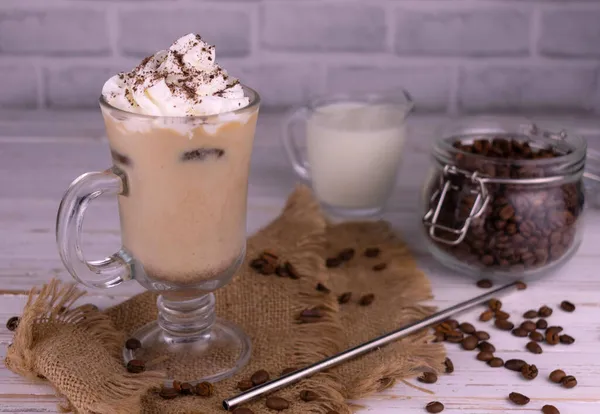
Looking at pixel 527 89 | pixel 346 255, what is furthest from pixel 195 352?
pixel 527 89

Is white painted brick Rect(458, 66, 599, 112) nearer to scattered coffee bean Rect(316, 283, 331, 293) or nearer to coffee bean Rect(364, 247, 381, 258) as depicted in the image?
coffee bean Rect(364, 247, 381, 258)

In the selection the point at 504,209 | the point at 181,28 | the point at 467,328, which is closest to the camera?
the point at 467,328

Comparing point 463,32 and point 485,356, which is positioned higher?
point 463,32

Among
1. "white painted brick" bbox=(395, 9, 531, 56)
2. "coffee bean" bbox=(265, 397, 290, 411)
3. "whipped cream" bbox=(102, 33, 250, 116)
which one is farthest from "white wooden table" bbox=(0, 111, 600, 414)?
"whipped cream" bbox=(102, 33, 250, 116)

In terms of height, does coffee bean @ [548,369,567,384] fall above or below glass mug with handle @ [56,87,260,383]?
below

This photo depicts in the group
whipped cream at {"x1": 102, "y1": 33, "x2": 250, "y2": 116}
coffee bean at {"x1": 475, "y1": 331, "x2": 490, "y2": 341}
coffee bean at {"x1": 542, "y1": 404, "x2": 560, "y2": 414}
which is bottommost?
coffee bean at {"x1": 475, "y1": 331, "x2": 490, "y2": 341}

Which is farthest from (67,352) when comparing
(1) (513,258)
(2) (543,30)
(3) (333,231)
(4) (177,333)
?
(2) (543,30)

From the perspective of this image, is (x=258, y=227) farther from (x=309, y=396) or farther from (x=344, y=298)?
(x=309, y=396)
